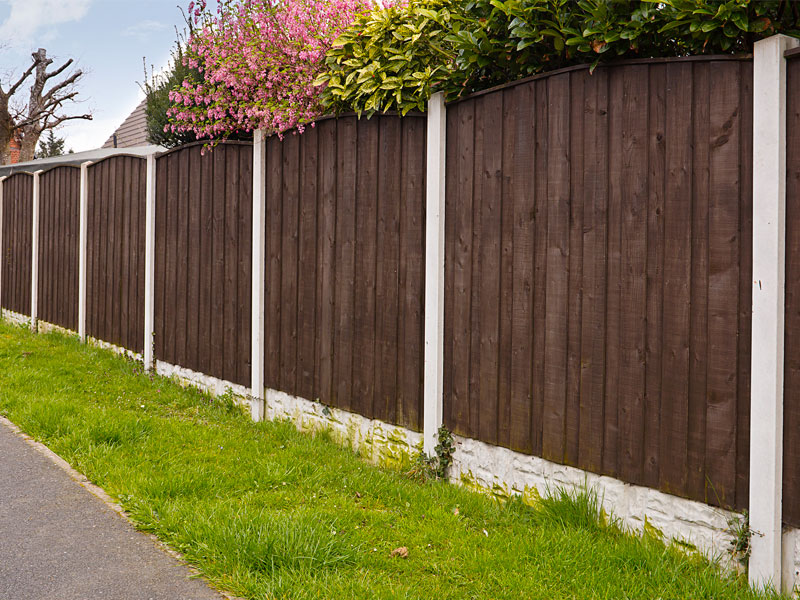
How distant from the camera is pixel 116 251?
884cm

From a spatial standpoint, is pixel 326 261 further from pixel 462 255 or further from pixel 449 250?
pixel 462 255

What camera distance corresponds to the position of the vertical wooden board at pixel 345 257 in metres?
5.40

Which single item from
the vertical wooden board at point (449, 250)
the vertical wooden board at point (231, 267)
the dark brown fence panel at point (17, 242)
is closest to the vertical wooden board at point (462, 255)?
the vertical wooden board at point (449, 250)

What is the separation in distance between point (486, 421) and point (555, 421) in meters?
0.52

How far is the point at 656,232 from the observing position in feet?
11.7

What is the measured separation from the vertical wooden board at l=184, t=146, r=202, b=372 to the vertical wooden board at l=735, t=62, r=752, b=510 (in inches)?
204

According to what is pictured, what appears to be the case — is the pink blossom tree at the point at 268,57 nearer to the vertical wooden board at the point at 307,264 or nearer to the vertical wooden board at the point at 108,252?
the vertical wooden board at the point at 307,264

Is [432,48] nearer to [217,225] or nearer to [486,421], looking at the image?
[486,421]

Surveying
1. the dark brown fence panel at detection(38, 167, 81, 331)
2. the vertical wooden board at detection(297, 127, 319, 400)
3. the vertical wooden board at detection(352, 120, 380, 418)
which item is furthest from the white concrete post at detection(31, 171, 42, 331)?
Answer: the vertical wooden board at detection(352, 120, 380, 418)

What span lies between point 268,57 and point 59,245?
19.1 ft

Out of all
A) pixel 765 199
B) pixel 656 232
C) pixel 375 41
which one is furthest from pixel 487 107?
pixel 765 199

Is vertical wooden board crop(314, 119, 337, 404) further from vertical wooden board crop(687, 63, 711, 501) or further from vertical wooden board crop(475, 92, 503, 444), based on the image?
vertical wooden board crop(687, 63, 711, 501)

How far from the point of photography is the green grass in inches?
129

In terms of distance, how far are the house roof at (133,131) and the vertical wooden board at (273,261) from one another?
52.0ft
